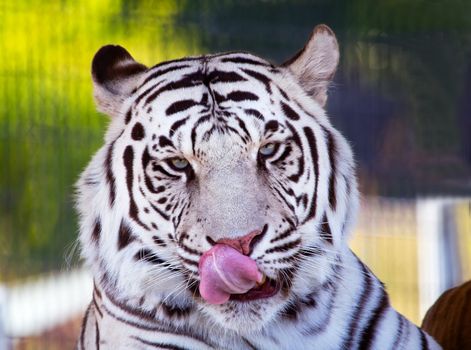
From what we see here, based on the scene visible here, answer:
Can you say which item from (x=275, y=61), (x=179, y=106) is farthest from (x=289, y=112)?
(x=275, y=61)

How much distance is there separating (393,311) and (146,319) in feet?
1.66

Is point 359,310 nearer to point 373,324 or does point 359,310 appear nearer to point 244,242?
point 373,324

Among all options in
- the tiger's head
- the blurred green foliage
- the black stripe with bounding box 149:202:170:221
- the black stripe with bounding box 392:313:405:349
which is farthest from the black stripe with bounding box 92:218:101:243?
the blurred green foliage

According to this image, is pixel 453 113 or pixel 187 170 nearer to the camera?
pixel 187 170

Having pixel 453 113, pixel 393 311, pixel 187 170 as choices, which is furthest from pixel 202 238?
pixel 453 113

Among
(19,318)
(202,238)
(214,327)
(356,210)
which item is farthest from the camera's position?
(19,318)

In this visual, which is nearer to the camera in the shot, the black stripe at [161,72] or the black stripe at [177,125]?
the black stripe at [177,125]

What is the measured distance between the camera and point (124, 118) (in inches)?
A: 71.9

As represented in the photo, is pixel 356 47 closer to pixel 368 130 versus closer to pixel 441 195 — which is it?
pixel 368 130

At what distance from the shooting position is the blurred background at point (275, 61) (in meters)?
3.38

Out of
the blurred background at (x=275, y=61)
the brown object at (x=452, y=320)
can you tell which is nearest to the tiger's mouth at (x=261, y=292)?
the brown object at (x=452, y=320)

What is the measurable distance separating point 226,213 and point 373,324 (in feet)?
1.43

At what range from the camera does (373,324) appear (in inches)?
73.1

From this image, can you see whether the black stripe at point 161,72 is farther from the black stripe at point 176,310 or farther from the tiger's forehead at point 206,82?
the black stripe at point 176,310
